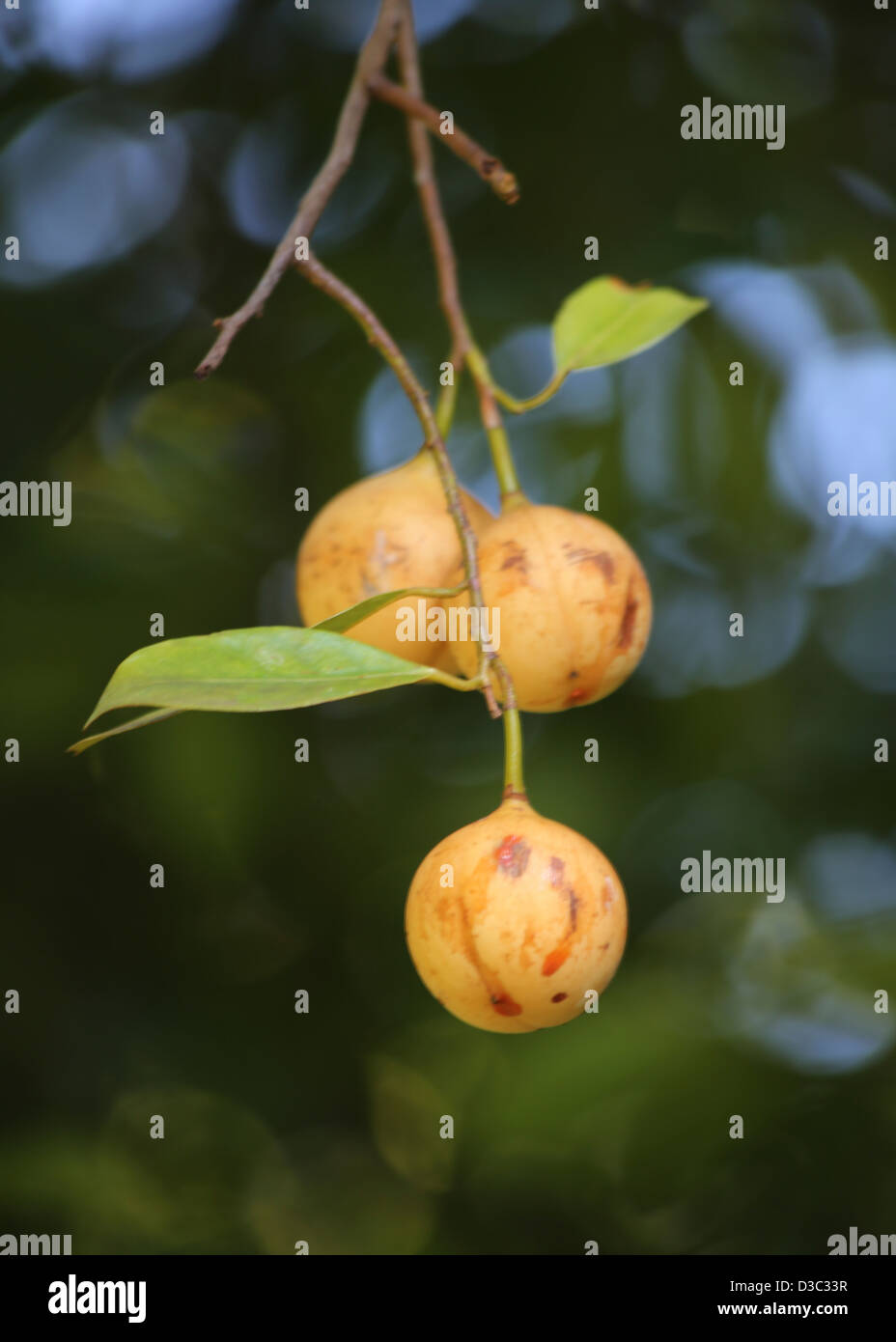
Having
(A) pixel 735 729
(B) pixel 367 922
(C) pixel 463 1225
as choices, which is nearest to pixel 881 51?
(A) pixel 735 729

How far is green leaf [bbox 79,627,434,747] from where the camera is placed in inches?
21.5

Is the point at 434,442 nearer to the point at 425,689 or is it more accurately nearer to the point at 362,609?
the point at 362,609

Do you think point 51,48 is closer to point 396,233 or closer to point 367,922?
point 396,233

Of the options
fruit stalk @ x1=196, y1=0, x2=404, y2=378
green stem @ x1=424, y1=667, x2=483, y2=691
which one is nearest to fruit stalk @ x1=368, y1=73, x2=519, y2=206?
fruit stalk @ x1=196, y1=0, x2=404, y2=378

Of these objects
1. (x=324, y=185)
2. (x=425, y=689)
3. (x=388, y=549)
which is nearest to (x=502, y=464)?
(x=388, y=549)

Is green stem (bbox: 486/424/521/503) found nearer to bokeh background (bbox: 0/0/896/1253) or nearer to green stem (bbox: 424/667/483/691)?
green stem (bbox: 424/667/483/691)

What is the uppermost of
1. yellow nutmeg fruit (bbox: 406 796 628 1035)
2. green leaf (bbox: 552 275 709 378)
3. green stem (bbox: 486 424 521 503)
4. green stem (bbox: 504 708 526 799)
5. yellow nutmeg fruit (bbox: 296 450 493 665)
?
green leaf (bbox: 552 275 709 378)

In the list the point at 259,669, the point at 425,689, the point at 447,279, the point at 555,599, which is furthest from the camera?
the point at 425,689

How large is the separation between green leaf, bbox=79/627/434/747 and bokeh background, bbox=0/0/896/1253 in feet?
2.51

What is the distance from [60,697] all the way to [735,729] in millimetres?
776

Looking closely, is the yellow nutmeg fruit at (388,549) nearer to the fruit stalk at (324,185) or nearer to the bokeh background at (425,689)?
the fruit stalk at (324,185)

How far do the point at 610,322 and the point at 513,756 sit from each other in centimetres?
35

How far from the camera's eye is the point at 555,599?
666mm

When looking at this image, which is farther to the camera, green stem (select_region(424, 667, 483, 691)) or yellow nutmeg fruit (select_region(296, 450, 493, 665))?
yellow nutmeg fruit (select_region(296, 450, 493, 665))
